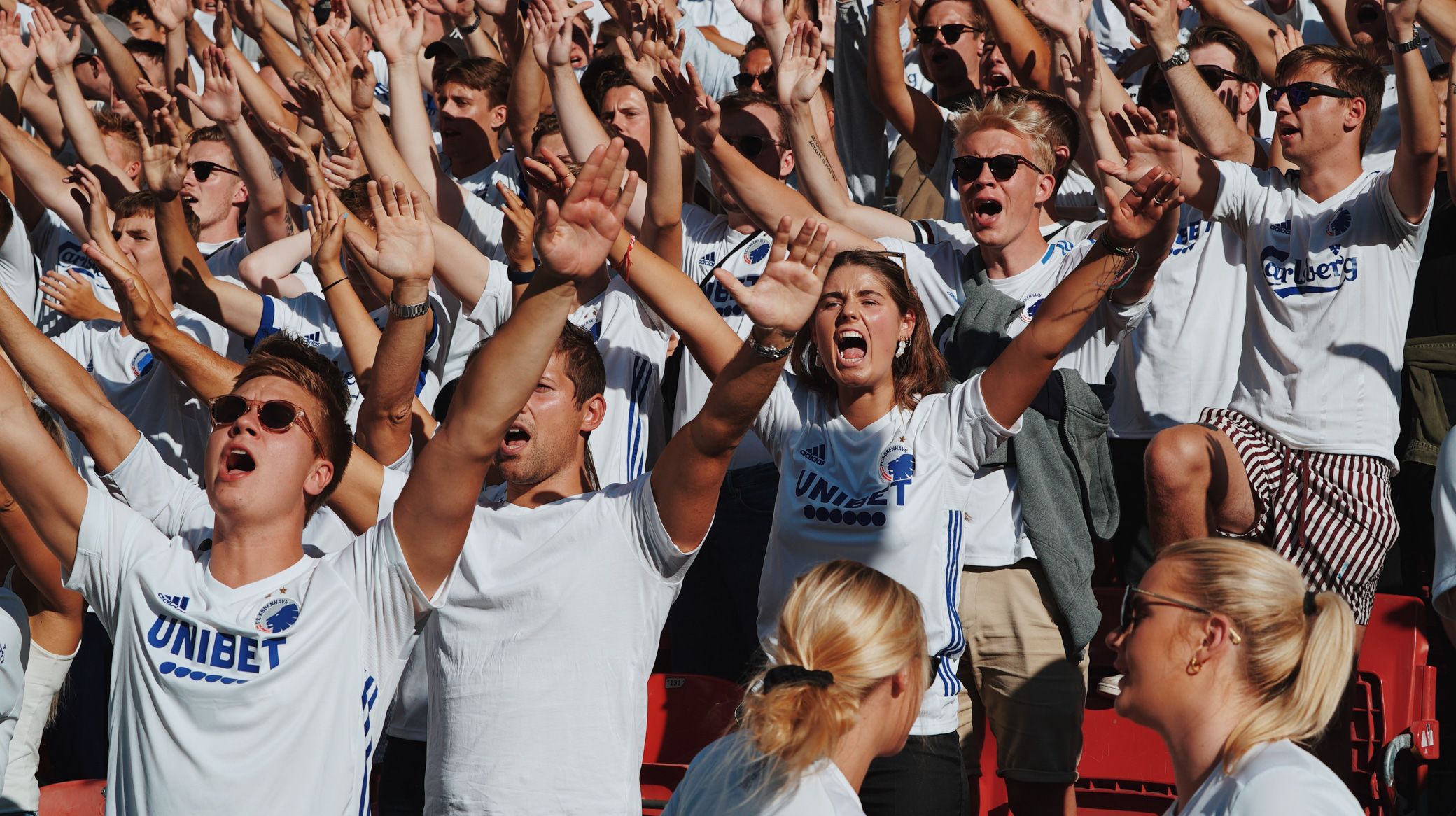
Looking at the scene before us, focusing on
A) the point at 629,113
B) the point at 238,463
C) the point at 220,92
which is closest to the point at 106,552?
the point at 238,463

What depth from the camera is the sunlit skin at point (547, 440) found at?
3.45 m

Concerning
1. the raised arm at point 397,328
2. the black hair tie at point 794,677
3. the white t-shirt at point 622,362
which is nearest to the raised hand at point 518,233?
the white t-shirt at point 622,362

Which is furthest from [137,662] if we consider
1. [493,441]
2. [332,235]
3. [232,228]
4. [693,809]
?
[232,228]

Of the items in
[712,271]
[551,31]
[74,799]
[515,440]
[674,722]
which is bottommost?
[74,799]

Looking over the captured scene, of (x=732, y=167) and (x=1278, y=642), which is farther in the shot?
(x=732, y=167)

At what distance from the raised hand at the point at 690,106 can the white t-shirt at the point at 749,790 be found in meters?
2.40

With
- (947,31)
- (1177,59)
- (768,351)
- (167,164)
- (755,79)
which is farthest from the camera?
(755,79)

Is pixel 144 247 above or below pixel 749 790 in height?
above

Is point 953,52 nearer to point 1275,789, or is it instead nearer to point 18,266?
point 18,266

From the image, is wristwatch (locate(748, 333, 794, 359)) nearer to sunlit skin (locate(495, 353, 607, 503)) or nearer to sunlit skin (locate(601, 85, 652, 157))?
sunlit skin (locate(495, 353, 607, 503))

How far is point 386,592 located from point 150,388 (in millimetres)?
2986

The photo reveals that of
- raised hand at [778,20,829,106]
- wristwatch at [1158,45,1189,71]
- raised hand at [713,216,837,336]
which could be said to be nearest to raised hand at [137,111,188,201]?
raised hand at [778,20,829,106]

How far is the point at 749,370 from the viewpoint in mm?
2916

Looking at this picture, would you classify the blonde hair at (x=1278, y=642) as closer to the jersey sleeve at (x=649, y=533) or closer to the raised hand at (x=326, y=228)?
the jersey sleeve at (x=649, y=533)
